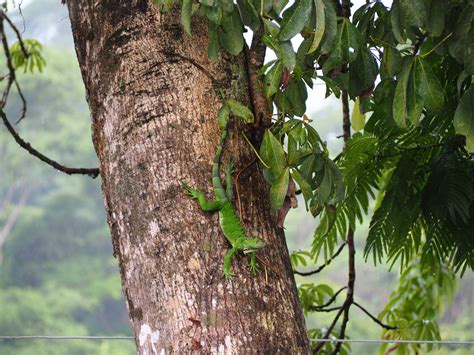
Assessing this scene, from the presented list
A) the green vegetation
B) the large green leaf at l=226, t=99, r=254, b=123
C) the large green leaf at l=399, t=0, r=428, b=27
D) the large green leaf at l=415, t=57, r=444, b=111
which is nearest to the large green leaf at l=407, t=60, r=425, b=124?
the large green leaf at l=415, t=57, r=444, b=111

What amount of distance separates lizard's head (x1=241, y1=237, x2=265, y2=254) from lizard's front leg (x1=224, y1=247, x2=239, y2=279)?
0.02 m

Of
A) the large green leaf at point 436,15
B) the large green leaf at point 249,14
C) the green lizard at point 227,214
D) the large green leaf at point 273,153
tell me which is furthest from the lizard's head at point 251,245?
the large green leaf at point 436,15

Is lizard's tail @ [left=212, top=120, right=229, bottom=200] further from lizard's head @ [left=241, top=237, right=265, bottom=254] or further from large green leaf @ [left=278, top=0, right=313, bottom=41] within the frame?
large green leaf @ [left=278, top=0, right=313, bottom=41]

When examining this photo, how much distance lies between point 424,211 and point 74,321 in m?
16.6

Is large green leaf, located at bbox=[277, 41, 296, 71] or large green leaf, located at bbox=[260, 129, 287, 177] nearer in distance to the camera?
large green leaf, located at bbox=[277, 41, 296, 71]

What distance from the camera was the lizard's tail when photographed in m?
1.52

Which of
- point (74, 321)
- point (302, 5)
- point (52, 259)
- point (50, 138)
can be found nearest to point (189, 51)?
point (302, 5)

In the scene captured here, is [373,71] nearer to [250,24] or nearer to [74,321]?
[250,24]

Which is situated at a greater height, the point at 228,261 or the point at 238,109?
the point at 238,109

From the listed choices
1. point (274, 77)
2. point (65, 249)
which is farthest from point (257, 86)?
point (65, 249)

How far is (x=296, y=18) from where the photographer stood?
1373 mm

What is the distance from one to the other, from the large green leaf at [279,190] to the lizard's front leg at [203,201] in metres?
0.11

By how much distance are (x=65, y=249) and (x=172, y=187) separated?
1905cm

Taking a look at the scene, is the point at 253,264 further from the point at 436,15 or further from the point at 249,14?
the point at 436,15
